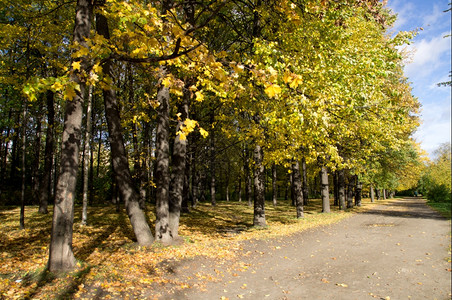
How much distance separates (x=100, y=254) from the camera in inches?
282

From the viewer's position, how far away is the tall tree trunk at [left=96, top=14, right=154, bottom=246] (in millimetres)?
7656

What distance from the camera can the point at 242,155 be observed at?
26438 millimetres

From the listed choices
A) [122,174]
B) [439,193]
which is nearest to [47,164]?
[122,174]

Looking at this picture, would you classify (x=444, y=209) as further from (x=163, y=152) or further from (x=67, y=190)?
(x=67, y=190)

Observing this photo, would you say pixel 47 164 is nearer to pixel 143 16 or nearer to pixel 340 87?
pixel 143 16

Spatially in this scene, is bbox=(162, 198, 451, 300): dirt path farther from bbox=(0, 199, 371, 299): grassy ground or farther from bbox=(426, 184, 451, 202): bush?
bbox=(426, 184, 451, 202): bush

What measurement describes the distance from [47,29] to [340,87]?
1176 centimetres

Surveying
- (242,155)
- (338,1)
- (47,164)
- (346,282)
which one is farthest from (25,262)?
(242,155)

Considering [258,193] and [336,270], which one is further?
[258,193]

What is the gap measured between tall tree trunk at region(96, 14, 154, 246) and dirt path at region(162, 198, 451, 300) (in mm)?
2086

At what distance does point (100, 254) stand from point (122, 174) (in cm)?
224

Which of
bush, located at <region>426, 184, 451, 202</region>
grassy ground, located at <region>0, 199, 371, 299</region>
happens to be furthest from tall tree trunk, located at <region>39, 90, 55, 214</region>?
bush, located at <region>426, 184, 451, 202</region>

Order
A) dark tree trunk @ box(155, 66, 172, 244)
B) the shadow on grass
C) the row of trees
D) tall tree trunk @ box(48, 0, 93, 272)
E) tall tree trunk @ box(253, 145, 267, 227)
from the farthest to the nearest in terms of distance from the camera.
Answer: the shadow on grass → tall tree trunk @ box(253, 145, 267, 227) → dark tree trunk @ box(155, 66, 172, 244) → tall tree trunk @ box(48, 0, 93, 272) → the row of trees

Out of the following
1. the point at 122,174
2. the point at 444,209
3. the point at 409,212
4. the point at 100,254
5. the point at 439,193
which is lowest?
the point at 409,212
